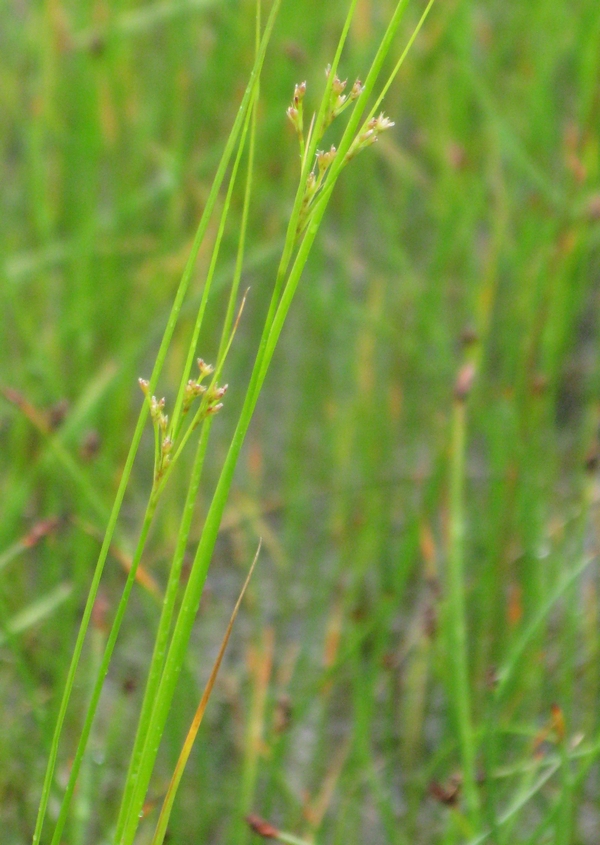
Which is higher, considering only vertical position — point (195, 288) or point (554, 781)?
point (195, 288)

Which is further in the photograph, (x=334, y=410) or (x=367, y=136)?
(x=334, y=410)

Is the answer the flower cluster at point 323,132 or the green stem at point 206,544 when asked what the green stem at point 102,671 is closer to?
the green stem at point 206,544

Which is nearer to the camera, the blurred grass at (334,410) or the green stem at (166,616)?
the green stem at (166,616)

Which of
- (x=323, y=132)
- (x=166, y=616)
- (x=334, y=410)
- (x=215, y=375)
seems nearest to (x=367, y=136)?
(x=323, y=132)

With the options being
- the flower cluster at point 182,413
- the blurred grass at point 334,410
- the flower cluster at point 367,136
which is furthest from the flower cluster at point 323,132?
the blurred grass at point 334,410

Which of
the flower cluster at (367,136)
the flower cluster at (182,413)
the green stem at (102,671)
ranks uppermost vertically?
the flower cluster at (367,136)

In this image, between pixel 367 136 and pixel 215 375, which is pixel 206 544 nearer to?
pixel 215 375

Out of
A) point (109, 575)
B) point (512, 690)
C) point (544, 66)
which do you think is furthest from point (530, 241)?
point (109, 575)

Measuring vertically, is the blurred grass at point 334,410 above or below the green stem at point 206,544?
above

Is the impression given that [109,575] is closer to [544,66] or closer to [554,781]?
[554,781]
